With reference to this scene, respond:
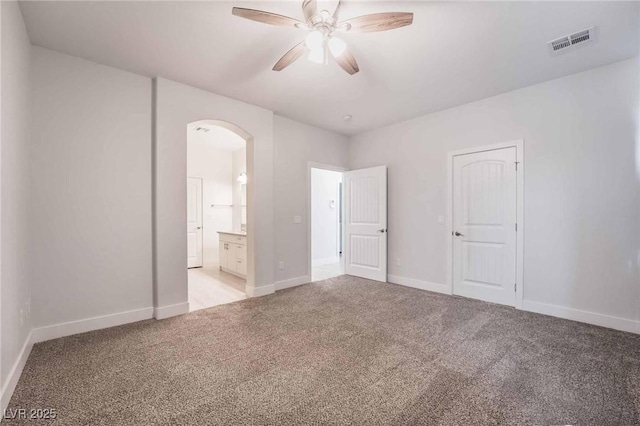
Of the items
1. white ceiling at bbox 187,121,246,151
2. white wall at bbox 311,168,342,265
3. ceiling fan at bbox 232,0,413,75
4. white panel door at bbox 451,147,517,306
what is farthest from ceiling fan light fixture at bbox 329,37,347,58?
white wall at bbox 311,168,342,265

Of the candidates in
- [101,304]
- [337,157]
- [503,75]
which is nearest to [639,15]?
[503,75]

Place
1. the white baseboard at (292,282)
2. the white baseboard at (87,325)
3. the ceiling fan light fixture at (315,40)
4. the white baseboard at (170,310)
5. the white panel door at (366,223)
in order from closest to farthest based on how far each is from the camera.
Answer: the ceiling fan light fixture at (315,40), the white baseboard at (87,325), the white baseboard at (170,310), the white baseboard at (292,282), the white panel door at (366,223)

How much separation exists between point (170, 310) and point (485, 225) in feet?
13.6

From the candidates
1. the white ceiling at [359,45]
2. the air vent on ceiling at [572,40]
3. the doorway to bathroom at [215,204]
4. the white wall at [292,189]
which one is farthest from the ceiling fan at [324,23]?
the doorway to bathroom at [215,204]

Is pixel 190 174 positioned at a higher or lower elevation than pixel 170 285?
higher

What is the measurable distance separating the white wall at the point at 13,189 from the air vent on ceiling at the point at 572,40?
425 cm

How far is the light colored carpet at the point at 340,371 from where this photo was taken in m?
1.64

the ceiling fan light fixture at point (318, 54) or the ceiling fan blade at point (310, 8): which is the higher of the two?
the ceiling fan blade at point (310, 8)

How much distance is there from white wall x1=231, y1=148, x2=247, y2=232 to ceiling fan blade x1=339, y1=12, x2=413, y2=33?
5.17m

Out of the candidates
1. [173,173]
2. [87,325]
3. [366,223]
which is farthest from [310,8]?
[366,223]

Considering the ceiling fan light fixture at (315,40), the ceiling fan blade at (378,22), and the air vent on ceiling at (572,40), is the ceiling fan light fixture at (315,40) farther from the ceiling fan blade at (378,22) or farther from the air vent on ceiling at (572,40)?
the air vent on ceiling at (572,40)

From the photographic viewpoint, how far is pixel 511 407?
1.69 m

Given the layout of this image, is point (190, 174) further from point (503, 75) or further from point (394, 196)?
point (503, 75)

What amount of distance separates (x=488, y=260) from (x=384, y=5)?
330 cm
